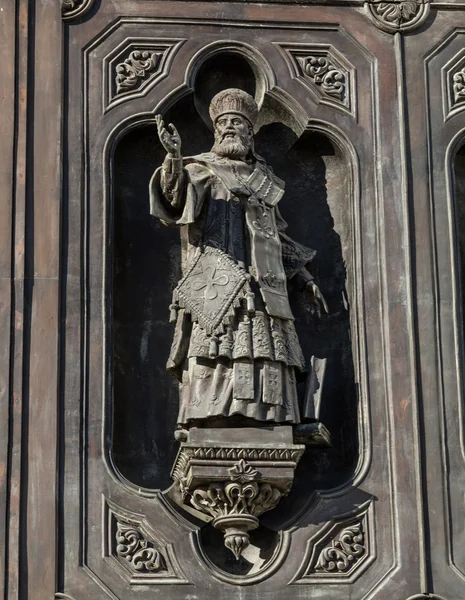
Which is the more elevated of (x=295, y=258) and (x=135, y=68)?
(x=135, y=68)

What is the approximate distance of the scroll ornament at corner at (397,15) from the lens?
16.5m

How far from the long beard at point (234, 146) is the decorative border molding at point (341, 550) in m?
2.74

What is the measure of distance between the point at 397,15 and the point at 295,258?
2.11m

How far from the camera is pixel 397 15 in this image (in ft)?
54.0

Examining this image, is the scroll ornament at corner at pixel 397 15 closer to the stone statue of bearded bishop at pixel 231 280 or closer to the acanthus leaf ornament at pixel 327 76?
the acanthus leaf ornament at pixel 327 76

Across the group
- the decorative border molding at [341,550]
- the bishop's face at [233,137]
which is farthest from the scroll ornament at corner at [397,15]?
the decorative border molding at [341,550]

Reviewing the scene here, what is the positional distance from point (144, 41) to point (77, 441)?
10.5 ft

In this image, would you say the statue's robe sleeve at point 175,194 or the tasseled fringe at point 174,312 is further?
the tasseled fringe at point 174,312

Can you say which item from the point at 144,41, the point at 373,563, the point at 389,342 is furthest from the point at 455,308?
the point at 144,41

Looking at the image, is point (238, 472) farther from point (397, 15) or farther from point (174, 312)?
point (397, 15)

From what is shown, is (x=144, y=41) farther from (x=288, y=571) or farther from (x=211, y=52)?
(x=288, y=571)

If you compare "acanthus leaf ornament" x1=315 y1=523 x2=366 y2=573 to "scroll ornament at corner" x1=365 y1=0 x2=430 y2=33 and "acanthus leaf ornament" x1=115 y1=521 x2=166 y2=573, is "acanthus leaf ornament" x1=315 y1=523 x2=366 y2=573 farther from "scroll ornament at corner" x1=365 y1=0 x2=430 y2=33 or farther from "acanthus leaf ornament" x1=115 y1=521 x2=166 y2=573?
"scroll ornament at corner" x1=365 y1=0 x2=430 y2=33

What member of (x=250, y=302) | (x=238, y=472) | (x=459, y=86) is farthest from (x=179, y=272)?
(x=459, y=86)

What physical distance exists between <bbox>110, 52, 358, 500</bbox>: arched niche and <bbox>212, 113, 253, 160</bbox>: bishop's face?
19.6 inches
